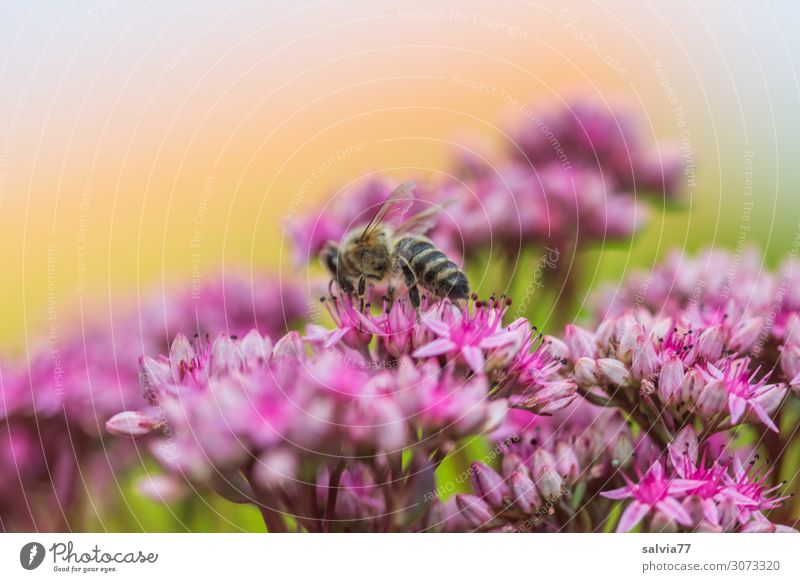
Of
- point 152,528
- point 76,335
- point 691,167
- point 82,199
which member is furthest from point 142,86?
point 691,167

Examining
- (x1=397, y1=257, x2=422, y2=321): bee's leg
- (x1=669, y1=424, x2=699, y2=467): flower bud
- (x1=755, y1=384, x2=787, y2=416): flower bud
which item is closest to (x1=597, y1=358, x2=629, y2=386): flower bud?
(x1=669, y1=424, x2=699, y2=467): flower bud

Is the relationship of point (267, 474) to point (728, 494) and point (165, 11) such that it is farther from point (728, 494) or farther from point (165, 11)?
point (165, 11)

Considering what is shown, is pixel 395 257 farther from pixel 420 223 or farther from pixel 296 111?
pixel 296 111

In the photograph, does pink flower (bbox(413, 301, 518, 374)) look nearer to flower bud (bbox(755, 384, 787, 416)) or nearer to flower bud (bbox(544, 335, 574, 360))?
flower bud (bbox(544, 335, 574, 360))

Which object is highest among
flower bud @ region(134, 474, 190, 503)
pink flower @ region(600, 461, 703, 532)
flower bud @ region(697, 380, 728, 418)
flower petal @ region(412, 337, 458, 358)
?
flower petal @ region(412, 337, 458, 358)

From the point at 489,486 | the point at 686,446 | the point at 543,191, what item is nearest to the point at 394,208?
the point at 543,191

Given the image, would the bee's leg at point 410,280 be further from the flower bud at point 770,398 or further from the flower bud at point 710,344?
the flower bud at point 770,398
